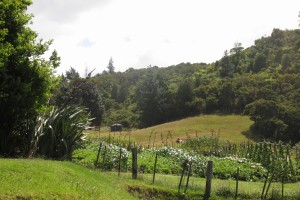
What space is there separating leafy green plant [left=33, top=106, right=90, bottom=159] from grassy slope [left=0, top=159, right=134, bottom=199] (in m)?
2.26

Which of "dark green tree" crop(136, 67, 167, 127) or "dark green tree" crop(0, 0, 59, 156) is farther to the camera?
"dark green tree" crop(136, 67, 167, 127)

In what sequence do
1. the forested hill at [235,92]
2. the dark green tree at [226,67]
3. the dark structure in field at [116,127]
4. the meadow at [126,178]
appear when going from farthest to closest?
the dark green tree at [226,67] < the dark structure in field at [116,127] < the forested hill at [235,92] < the meadow at [126,178]

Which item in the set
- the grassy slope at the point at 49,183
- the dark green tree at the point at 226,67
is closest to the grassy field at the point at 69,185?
the grassy slope at the point at 49,183

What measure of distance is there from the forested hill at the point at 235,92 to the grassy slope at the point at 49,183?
122ft

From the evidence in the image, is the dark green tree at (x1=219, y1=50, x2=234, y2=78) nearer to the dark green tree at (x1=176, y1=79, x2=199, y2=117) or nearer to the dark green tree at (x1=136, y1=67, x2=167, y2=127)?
the dark green tree at (x1=176, y1=79, x2=199, y2=117)

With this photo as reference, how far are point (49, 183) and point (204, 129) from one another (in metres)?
47.3

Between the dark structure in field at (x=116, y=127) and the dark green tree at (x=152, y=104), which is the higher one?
the dark green tree at (x=152, y=104)

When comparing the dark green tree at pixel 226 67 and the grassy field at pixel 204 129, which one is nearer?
the grassy field at pixel 204 129

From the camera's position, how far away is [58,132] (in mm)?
13852

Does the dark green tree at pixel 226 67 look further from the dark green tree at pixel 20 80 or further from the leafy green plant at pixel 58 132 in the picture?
the dark green tree at pixel 20 80

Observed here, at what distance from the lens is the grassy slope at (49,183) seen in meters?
8.20

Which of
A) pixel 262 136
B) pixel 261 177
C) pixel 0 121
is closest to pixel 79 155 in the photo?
pixel 0 121

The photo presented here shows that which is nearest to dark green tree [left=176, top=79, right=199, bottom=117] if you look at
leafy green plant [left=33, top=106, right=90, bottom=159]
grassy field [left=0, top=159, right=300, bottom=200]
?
grassy field [left=0, top=159, right=300, bottom=200]

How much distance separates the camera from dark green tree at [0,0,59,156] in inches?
479
